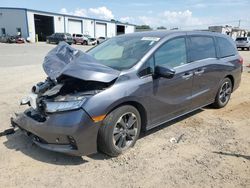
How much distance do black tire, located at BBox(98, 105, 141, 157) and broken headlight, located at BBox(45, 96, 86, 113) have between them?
1.43 ft

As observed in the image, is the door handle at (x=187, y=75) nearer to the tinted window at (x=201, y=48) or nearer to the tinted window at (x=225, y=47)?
the tinted window at (x=201, y=48)

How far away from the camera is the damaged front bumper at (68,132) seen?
3236mm

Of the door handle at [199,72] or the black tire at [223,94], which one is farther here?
the black tire at [223,94]

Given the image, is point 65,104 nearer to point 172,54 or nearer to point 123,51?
point 123,51

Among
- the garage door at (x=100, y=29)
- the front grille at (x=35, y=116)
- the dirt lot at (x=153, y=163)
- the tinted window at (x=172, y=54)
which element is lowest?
the dirt lot at (x=153, y=163)

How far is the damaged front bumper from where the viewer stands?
3236 millimetres

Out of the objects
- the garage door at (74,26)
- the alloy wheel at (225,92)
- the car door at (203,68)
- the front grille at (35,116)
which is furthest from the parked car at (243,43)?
the garage door at (74,26)

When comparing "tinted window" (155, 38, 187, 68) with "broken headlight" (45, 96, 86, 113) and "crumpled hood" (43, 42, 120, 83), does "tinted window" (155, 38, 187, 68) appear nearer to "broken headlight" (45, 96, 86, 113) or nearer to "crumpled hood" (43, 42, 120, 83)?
"crumpled hood" (43, 42, 120, 83)

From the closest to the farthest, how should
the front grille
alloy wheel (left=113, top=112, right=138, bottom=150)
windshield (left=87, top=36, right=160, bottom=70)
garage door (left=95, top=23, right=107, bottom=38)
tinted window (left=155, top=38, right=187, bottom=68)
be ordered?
the front grille, alloy wheel (left=113, top=112, right=138, bottom=150), windshield (left=87, top=36, right=160, bottom=70), tinted window (left=155, top=38, right=187, bottom=68), garage door (left=95, top=23, right=107, bottom=38)

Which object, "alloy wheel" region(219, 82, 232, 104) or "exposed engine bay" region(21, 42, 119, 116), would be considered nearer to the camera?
"exposed engine bay" region(21, 42, 119, 116)

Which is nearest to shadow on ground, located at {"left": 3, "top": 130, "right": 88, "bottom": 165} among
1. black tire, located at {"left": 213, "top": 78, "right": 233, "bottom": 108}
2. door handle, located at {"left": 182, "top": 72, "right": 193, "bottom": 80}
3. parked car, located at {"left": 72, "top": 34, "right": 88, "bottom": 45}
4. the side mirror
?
the side mirror

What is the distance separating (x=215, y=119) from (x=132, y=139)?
2.19 m

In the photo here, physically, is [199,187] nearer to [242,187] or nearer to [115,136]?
[242,187]

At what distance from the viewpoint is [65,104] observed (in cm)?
332
